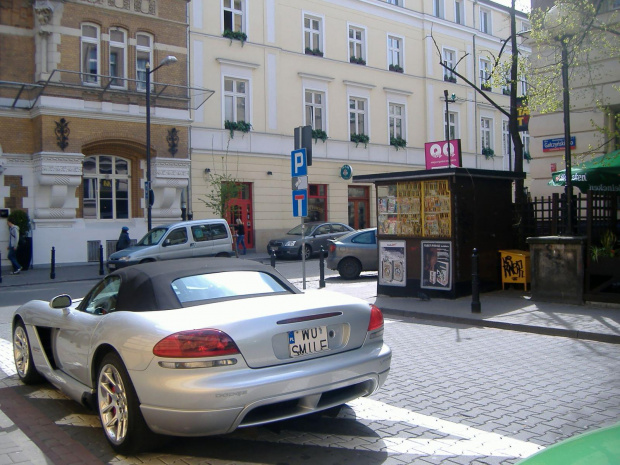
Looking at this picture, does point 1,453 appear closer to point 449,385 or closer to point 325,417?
point 325,417

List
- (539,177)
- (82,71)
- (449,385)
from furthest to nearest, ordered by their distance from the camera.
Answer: (82,71)
(539,177)
(449,385)

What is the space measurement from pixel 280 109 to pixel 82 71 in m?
9.76

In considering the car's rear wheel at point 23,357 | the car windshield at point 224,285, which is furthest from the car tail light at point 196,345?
the car's rear wheel at point 23,357

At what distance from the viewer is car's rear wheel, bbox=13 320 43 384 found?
614 centimetres

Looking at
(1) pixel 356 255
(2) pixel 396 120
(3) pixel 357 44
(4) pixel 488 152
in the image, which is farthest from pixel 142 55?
(4) pixel 488 152

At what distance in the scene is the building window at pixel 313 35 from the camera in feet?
99.6

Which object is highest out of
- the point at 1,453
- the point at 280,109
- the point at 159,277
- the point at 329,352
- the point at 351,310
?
the point at 280,109

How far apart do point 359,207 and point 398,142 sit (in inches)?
181

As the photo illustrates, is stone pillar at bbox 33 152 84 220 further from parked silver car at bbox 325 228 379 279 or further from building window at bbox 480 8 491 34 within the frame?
building window at bbox 480 8 491 34

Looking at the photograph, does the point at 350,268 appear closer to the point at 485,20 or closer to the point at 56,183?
the point at 56,183

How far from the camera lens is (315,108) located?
30578mm

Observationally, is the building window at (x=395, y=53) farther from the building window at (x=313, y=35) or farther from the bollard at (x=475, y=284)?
the bollard at (x=475, y=284)

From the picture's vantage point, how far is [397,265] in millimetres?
12688

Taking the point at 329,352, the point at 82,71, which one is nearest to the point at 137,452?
the point at 329,352
